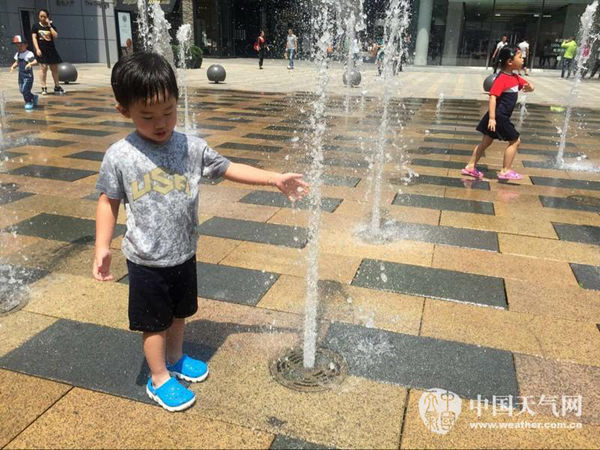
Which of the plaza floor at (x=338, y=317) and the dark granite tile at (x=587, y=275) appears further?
the dark granite tile at (x=587, y=275)

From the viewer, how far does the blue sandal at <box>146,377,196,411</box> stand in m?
2.27

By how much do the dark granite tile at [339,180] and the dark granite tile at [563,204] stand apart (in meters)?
2.05

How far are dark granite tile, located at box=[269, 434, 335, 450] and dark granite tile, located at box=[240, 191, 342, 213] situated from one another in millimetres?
3115

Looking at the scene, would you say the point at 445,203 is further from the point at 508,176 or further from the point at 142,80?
the point at 142,80

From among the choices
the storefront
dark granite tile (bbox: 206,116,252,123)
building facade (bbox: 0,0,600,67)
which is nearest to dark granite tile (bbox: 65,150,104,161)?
dark granite tile (bbox: 206,116,252,123)

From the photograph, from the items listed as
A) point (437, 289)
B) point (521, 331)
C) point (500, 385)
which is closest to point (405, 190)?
point (437, 289)

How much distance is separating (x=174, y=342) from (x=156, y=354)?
226mm

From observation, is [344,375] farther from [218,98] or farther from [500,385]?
[218,98]

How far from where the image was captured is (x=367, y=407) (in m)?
2.32

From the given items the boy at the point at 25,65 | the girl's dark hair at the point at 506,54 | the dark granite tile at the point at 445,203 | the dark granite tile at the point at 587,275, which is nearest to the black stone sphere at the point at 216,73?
the boy at the point at 25,65

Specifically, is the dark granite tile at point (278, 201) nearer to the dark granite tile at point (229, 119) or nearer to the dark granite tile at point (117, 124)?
the dark granite tile at point (117, 124)

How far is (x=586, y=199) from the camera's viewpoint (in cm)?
565

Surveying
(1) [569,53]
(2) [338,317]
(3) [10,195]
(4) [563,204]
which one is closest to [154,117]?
(2) [338,317]

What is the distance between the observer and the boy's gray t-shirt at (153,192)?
2.12m
